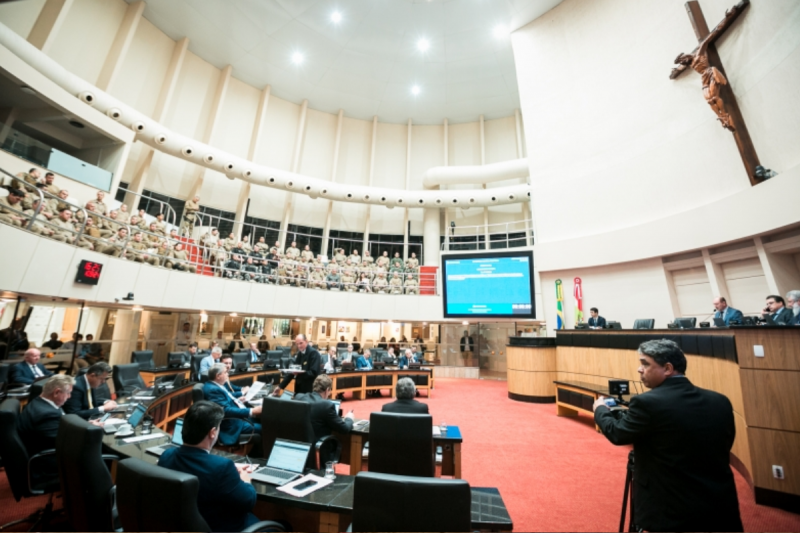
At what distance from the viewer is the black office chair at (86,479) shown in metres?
1.95

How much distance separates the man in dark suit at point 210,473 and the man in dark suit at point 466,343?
41.7 feet

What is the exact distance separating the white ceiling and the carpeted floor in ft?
44.5

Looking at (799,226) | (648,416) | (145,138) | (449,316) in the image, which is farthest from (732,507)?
(145,138)

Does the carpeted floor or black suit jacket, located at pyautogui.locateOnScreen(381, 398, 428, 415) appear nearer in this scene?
the carpeted floor

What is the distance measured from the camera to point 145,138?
10953mm

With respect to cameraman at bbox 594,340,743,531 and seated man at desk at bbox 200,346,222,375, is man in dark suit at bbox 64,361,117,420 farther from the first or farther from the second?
cameraman at bbox 594,340,743,531

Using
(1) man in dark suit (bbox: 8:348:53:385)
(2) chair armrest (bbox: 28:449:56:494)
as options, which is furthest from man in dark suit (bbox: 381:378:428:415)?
(1) man in dark suit (bbox: 8:348:53:385)

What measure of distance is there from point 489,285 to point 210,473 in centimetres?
958

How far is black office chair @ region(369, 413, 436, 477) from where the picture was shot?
2705mm

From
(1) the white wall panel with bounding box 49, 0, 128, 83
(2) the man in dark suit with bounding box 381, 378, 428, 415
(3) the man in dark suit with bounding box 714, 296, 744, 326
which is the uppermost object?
(1) the white wall panel with bounding box 49, 0, 128, 83

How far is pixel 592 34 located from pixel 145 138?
14.7 m

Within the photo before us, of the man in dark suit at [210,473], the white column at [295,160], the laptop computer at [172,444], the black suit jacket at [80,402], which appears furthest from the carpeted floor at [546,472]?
the white column at [295,160]

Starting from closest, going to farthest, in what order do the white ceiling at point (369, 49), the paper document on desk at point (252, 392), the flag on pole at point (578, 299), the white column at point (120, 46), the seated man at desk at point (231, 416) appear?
the seated man at desk at point (231, 416)
the paper document on desk at point (252, 392)
the flag on pole at point (578, 299)
the white column at point (120, 46)
the white ceiling at point (369, 49)

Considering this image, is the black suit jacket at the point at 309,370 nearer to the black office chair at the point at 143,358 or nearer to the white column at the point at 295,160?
the black office chair at the point at 143,358
